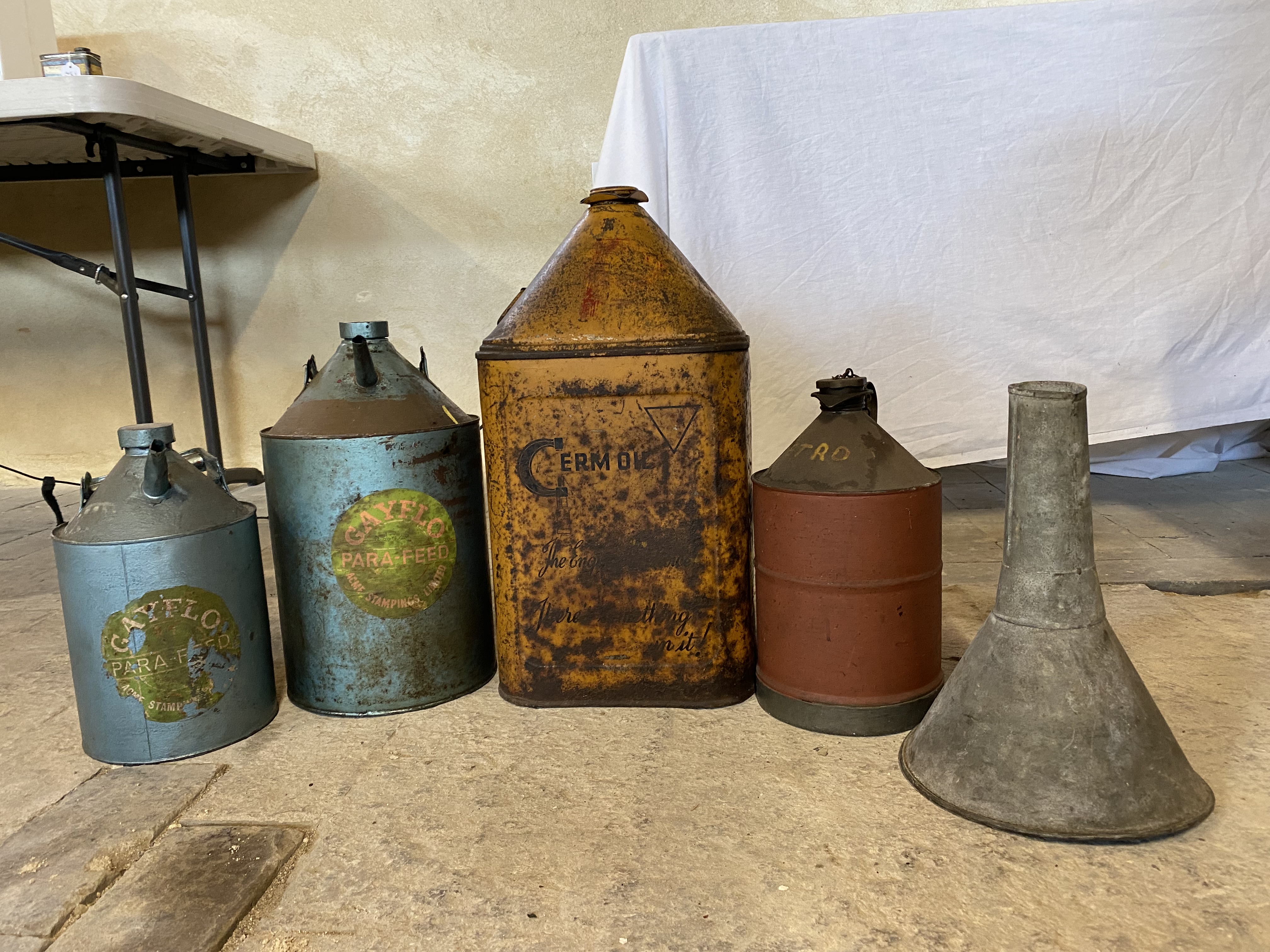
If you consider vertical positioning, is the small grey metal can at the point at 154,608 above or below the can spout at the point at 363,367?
below

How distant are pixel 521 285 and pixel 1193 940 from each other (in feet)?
12.2

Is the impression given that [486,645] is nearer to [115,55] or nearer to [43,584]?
[43,584]

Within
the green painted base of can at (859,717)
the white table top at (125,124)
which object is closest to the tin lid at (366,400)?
the green painted base of can at (859,717)

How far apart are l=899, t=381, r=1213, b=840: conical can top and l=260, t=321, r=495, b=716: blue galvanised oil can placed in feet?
3.44

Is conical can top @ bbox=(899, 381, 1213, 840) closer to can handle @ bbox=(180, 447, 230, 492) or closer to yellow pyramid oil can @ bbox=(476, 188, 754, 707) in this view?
yellow pyramid oil can @ bbox=(476, 188, 754, 707)

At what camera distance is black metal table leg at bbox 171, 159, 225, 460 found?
3.95 meters

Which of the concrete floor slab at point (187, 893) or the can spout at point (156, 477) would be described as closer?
the concrete floor slab at point (187, 893)

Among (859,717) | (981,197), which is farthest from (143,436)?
(981,197)

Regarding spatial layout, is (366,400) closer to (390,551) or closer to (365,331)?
(365,331)

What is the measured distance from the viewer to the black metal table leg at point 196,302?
13.0 ft

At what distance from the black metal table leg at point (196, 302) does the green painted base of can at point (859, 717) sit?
2.95 metres

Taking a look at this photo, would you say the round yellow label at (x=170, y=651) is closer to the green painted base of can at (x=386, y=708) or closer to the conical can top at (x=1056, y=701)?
the green painted base of can at (x=386, y=708)

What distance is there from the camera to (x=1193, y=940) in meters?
1.21

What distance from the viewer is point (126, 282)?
3.28 metres
